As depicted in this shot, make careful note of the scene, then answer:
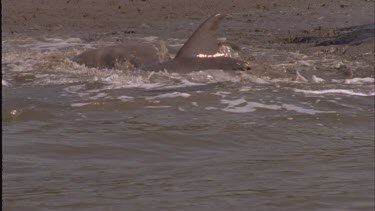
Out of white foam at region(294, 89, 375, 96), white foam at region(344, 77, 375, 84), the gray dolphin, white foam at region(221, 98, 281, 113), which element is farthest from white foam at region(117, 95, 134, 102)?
white foam at region(344, 77, 375, 84)

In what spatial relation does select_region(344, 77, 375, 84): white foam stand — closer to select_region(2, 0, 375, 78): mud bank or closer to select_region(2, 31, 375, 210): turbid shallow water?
select_region(2, 31, 375, 210): turbid shallow water

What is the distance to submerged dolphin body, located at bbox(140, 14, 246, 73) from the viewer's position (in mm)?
9898

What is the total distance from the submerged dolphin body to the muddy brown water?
13cm

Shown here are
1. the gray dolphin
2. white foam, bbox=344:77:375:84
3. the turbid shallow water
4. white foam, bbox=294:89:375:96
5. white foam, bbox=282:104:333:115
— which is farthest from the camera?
the gray dolphin

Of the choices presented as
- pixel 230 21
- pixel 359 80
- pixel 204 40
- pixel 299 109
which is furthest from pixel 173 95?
pixel 230 21

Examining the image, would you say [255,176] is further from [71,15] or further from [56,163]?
[71,15]

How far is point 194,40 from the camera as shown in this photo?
9.91 metres

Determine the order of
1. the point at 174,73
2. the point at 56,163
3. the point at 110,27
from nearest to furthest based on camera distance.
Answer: the point at 56,163, the point at 174,73, the point at 110,27

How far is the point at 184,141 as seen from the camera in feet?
21.4

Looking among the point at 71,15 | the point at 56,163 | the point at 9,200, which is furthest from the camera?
the point at 71,15

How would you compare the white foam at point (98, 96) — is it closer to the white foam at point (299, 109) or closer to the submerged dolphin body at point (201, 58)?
the submerged dolphin body at point (201, 58)

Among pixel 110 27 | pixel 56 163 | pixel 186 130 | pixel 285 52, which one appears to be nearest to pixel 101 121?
pixel 186 130

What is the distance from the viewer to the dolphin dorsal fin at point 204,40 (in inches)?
383

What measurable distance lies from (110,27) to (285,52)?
4.26 m
